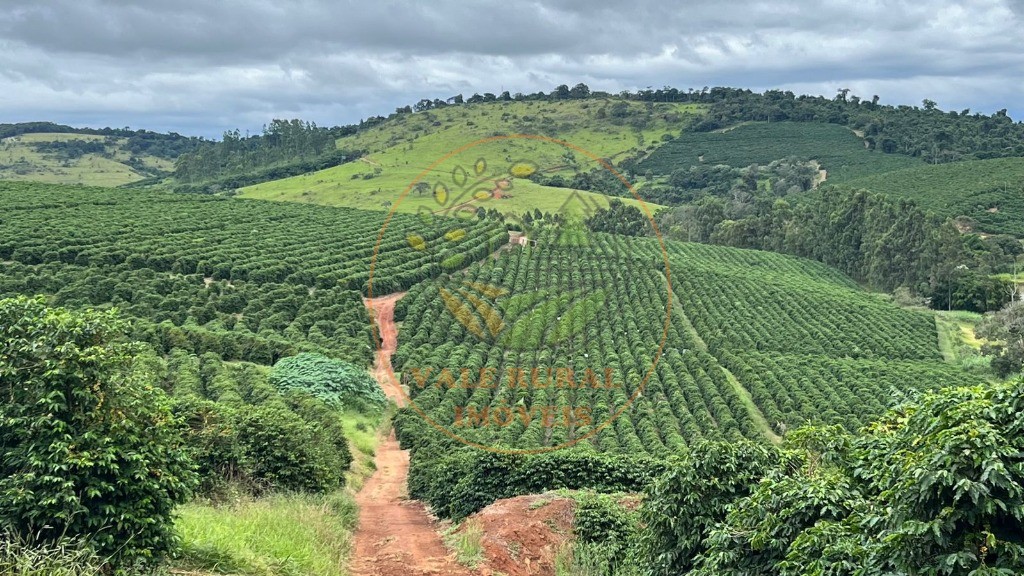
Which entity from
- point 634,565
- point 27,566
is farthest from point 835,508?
point 27,566

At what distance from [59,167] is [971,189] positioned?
166 m

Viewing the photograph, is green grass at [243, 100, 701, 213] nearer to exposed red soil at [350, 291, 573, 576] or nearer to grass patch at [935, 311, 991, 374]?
grass patch at [935, 311, 991, 374]

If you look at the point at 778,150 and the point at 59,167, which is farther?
the point at 59,167

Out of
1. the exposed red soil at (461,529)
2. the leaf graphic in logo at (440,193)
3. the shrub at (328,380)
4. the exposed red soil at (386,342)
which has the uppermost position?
the leaf graphic in logo at (440,193)

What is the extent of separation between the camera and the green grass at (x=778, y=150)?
137250 mm

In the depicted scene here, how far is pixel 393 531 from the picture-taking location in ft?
61.0

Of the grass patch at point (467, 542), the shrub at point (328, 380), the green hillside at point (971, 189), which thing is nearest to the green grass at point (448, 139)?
the shrub at point (328, 380)

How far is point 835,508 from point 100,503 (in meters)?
9.24

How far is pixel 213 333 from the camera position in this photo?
36625 mm

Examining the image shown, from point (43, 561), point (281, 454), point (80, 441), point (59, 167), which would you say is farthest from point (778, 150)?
point (43, 561)

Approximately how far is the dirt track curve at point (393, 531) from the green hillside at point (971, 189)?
3277 inches

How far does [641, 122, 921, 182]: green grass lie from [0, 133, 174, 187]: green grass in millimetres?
104255

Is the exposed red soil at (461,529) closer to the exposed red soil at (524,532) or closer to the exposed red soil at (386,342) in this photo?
the exposed red soil at (524,532)

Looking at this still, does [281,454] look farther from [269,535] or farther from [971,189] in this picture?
[971,189]
